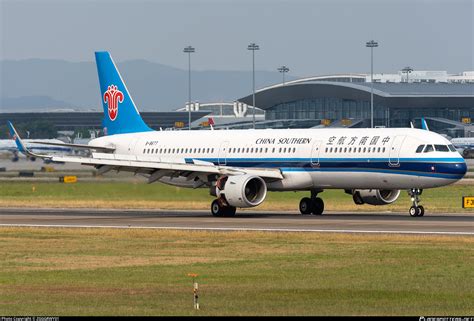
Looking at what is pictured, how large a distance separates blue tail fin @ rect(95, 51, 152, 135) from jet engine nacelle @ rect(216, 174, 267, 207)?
11487 millimetres

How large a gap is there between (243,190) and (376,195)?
675 centimetres

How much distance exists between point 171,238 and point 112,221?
9.78 m

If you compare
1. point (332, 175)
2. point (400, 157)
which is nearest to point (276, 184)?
point (332, 175)

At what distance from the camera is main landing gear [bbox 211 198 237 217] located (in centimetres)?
5138

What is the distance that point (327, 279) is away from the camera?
27.4m

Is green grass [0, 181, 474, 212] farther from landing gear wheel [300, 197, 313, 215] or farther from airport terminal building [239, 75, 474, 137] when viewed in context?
airport terminal building [239, 75, 474, 137]

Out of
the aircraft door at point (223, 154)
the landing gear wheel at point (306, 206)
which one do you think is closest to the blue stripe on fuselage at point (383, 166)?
the landing gear wheel at point (306, 206)

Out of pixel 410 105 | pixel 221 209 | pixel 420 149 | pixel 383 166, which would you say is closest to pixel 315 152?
pixel 383 166

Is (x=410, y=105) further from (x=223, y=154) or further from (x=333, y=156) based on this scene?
(x=333, y=156)

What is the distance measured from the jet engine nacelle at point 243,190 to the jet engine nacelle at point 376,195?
4.82 metres

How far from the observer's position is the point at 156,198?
59969 millimetres

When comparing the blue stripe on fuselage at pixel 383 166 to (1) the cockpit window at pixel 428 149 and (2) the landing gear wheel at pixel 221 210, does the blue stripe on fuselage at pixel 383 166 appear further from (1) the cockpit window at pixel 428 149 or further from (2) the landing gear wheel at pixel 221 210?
(2) the landing gear wheel at pixel 221 210

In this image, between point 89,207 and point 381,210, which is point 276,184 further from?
point 89,207

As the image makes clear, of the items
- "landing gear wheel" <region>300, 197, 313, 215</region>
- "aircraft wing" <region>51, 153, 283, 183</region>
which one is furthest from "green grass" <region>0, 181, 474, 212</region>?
"aircraft wing" <region>51, 153, 283, 183</region>
